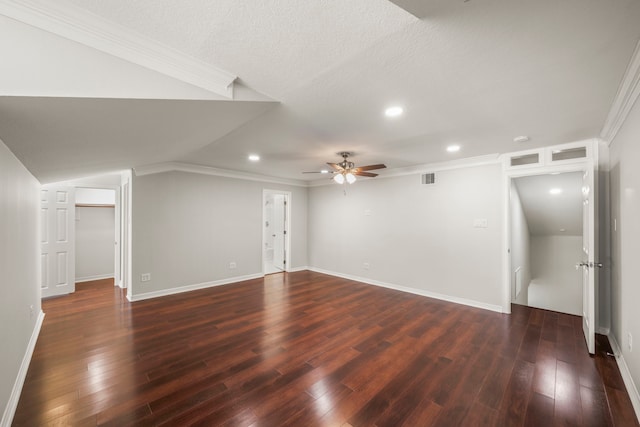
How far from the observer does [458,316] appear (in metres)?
3.79

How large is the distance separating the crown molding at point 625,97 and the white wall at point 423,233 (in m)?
1.46

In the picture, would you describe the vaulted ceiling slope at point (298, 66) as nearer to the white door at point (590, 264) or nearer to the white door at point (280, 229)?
the white door at point (590, 264)

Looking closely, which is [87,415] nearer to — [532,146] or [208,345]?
[208,345]

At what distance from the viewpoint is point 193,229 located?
5.12 meters

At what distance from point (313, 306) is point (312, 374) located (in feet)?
6.02

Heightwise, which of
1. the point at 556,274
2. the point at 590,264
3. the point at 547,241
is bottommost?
the point at 556,274

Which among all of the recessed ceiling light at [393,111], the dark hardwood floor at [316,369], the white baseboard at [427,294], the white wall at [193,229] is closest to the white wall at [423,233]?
the white baseboard at [427,294]

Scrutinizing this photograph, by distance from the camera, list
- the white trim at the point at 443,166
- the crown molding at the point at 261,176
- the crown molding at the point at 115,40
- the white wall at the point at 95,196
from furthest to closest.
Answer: the white wall at the point at 95,196 → the crown molding at the point at 261,176 → the white trim at the point at 443,166 → the crown molding at the point at 115,40

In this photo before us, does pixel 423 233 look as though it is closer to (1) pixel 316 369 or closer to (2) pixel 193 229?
(1) pixel 316 369

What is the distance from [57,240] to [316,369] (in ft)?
17.9

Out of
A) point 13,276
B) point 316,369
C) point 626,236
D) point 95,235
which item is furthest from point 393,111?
point 95,235

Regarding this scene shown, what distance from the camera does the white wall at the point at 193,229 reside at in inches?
179

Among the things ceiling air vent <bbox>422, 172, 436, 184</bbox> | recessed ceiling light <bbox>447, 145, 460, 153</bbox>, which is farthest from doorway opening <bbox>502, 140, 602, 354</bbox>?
ceiling air vent <bbox>422, 172, 436, 184</bbox>

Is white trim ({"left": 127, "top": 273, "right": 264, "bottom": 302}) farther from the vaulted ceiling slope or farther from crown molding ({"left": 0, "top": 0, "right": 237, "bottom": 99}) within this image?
crown molding ({"left": 0, "top": 0, "right": 237, "bottom": 99})
